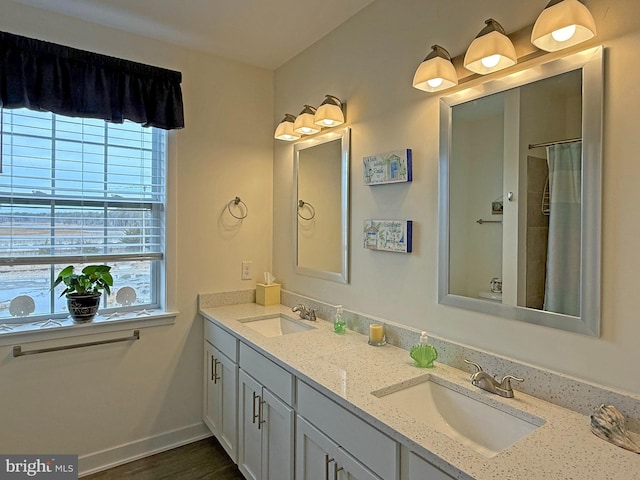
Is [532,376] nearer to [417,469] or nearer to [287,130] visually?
[417,469]

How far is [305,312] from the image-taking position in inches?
93.8

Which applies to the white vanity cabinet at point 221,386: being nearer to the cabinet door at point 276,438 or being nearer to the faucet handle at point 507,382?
the cabinet door at point 276,438

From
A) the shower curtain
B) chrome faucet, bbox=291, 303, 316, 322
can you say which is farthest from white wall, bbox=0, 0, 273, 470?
the shower curtain

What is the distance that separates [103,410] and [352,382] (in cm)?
171

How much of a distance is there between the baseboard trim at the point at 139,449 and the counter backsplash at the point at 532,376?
1389 mm

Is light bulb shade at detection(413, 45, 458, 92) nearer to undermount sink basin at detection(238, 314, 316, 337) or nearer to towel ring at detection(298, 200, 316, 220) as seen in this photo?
towel ring at detection(298, 200, 316, 220)

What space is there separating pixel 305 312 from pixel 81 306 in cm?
125

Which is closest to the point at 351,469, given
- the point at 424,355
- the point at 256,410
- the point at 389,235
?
the point at 424,355

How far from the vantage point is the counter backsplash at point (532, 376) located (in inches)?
45.1

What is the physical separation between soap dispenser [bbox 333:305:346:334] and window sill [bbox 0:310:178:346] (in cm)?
107

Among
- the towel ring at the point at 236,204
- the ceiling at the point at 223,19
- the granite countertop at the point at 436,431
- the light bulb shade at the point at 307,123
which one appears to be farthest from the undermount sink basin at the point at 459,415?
the ceiling at the point at 223,19

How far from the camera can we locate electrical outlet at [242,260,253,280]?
9.13 ft

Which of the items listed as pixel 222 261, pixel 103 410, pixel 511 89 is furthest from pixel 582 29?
pixel 103 410

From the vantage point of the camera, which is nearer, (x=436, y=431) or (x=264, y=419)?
(x=436, y=431)
